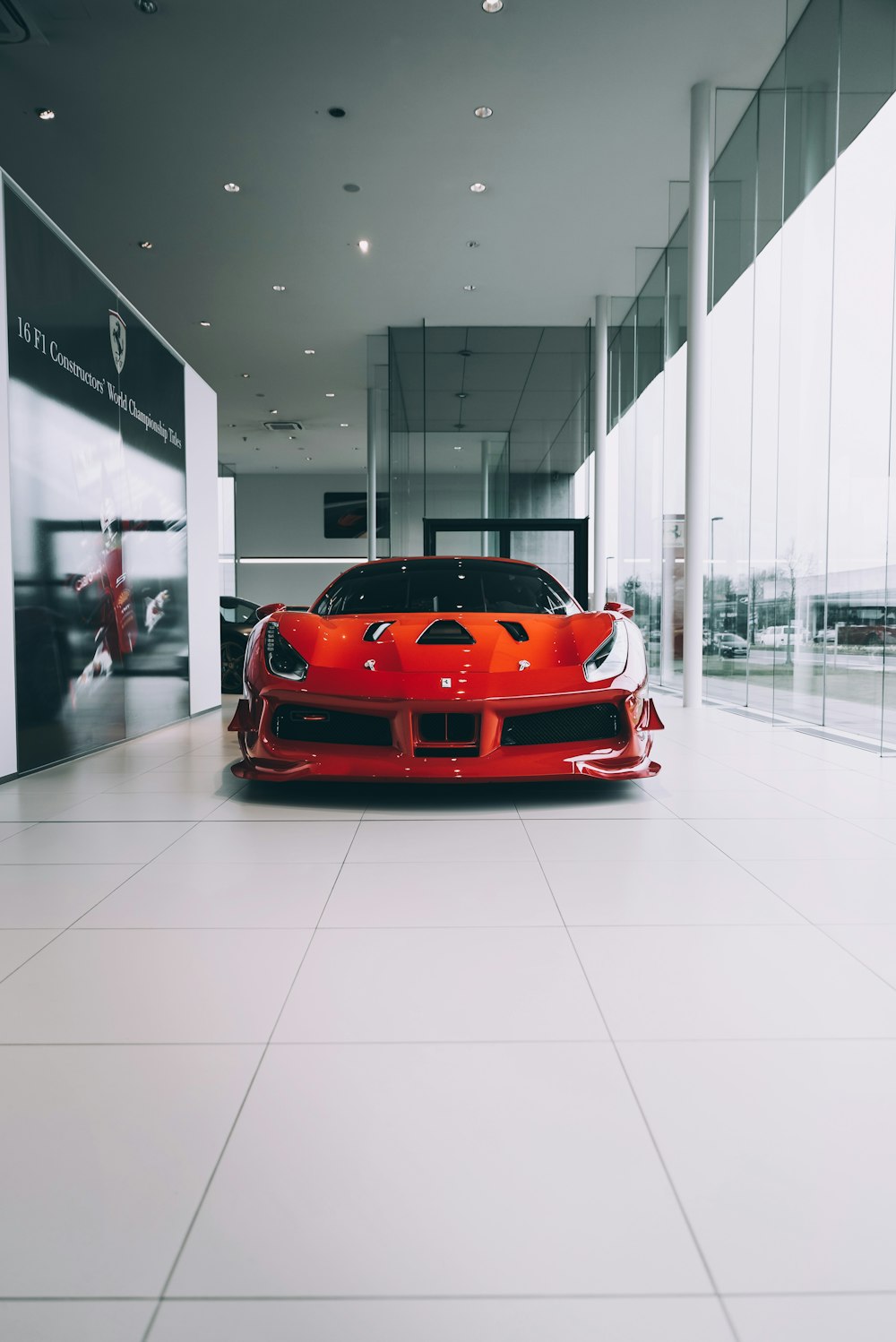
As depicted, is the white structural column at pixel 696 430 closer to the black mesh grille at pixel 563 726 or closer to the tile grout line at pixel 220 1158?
the black mesh grille at pixel 563 726

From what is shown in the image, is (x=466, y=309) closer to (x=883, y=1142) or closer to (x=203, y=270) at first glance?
(x=203, y=270)

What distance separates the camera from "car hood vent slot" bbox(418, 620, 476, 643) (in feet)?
9.41

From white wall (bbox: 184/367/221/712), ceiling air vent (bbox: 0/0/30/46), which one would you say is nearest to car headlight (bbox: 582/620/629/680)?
white wall (bbox: 184/367/221/712)

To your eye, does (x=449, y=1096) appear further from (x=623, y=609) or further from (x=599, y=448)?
(x=599, y=448)

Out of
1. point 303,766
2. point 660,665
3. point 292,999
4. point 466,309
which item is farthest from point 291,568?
point 292,999

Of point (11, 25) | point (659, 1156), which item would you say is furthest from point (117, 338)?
point (659, 1156)

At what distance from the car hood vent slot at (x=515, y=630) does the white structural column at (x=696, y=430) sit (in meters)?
3.41

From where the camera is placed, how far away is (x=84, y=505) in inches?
160

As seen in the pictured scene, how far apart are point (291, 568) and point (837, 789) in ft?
56.8

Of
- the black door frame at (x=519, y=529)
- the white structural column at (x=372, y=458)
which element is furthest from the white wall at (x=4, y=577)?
the white structural column at (x=372, y=458)

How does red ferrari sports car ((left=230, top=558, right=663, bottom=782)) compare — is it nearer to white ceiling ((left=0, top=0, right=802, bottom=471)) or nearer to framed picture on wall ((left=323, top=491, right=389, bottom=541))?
white ceiling ((left=0, top=0, right=802, bottom=471))

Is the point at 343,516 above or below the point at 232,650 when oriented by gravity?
above

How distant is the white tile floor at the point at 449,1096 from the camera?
2.44 feet

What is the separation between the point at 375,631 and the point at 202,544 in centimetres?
371
